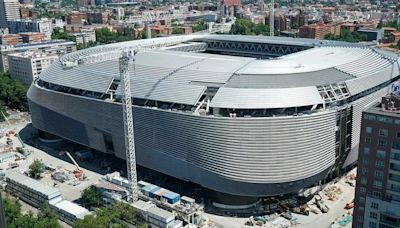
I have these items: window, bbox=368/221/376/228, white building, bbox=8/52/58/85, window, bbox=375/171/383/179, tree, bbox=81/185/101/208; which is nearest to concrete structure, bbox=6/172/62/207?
tree, bbox=81/185/101/208

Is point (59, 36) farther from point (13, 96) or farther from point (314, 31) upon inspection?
point (314, 31)

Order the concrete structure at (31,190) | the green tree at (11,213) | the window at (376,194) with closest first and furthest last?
the window at (376,194)
the green tree at (11,213)
the concrete structure at (31,190)

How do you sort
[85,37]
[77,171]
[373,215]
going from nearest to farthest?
[373,215] → [77,171] → [85,37]

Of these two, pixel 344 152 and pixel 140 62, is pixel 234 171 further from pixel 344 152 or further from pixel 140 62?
pixel 140 62

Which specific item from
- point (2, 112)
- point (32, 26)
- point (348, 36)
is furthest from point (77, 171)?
point (32, 26)

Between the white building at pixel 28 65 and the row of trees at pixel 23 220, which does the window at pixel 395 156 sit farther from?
the white building at pixel 28 65

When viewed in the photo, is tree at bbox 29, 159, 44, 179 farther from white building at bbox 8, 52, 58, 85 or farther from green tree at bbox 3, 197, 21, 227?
white building at bbox 8, 52, 58, 85

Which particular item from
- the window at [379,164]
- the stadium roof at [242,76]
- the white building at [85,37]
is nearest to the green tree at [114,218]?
the stadium roof at [242,76]
